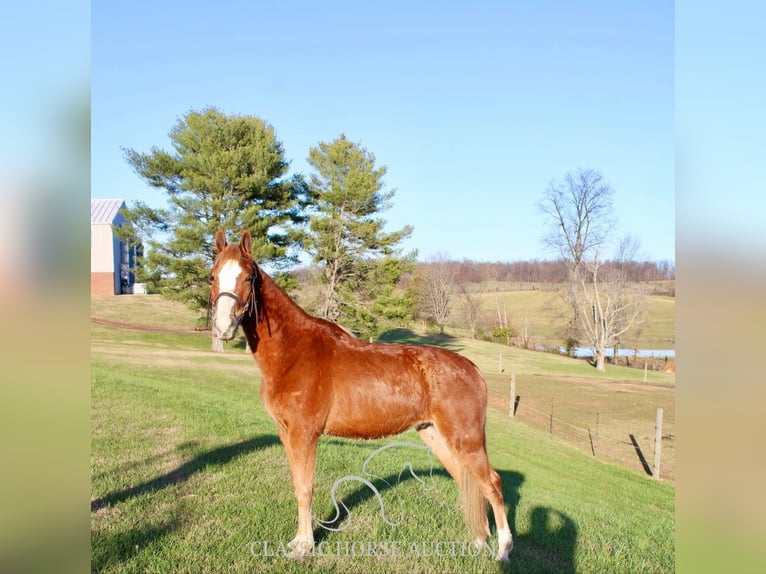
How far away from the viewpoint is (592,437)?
9359mm

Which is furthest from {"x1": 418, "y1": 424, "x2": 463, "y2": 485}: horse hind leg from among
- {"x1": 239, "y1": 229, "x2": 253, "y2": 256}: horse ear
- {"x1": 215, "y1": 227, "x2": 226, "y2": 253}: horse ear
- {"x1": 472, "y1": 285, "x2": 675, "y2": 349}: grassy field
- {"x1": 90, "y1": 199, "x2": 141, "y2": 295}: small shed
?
{"x1": 90, "y1": 199, "x2": 141, "y2": 295}: small shed

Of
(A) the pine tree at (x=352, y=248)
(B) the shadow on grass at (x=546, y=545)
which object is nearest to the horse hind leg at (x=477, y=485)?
(B) the shadow on grass at (x=546, y=545)

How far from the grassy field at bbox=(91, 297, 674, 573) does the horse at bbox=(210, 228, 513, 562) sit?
406 mm

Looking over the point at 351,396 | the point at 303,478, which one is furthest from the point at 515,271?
the point at 303,478

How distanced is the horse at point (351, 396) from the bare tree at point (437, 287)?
13.6 feet

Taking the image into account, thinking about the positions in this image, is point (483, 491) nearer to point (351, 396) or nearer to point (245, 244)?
point (351, 396)

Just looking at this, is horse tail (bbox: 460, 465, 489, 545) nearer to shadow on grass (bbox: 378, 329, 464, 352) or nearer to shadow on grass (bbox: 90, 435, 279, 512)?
shadow on grass (bbox: 90, 435, 279, 512)

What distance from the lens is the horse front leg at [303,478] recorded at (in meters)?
3.30

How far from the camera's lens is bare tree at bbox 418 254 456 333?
24.9 feet

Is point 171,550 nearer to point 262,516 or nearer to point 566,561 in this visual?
point 262,516

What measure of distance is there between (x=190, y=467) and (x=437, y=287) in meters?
4.72

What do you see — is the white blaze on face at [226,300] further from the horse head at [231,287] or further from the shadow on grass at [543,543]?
the shadow on grass at [543,543]
